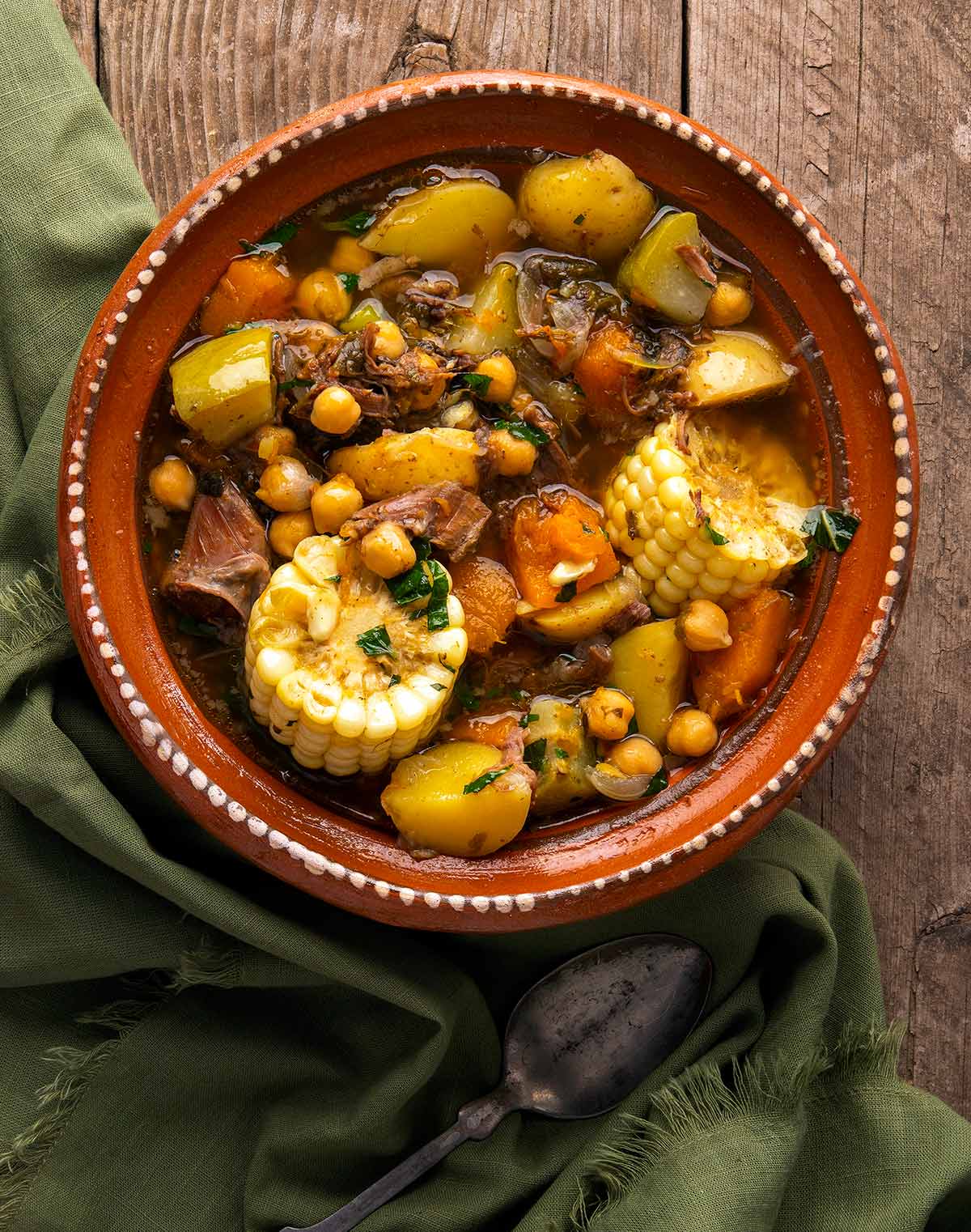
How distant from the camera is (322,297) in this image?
10.3 feet

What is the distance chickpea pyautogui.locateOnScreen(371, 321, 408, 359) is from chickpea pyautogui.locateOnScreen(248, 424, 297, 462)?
1.03 feet

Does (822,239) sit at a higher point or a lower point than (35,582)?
higher

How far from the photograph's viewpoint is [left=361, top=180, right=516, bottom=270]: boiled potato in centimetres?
313

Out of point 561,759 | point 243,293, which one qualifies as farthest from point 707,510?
point 243,293

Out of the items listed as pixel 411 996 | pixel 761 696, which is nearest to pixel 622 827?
pixel 761 696

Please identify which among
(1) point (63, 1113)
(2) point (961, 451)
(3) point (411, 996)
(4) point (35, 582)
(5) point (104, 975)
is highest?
(2) point (961, 451)

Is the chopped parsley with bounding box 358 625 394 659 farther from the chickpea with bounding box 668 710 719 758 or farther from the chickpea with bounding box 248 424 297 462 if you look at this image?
the chickpea with bounding box 668 710 719 758

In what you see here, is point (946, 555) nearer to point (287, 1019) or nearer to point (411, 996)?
point (411, 996)

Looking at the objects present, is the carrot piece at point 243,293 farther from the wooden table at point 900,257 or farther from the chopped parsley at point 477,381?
the wooden table at point 900,257

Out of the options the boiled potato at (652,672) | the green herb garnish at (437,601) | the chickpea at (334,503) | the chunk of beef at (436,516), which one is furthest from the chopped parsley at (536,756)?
the chickpea at (334,503)

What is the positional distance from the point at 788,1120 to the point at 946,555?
5.89ft

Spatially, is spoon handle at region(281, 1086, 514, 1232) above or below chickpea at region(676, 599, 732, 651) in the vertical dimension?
below

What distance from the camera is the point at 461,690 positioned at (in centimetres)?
322

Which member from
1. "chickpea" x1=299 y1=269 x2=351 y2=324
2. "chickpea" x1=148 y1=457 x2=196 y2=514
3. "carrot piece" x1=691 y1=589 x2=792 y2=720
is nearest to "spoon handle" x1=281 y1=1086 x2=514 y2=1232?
"carrot piece" x1=691 y1=589 x2=792 y2=720
